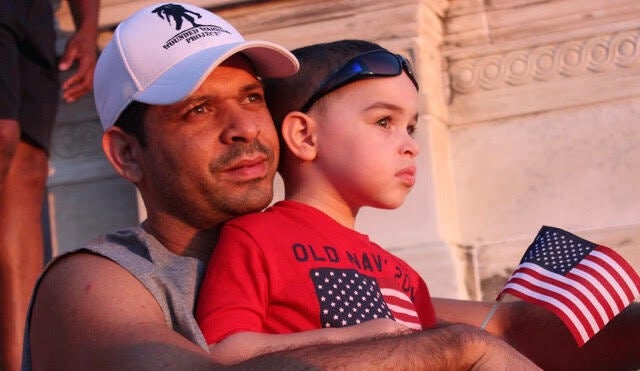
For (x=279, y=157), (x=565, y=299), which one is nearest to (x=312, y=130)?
(x=279, y=157)

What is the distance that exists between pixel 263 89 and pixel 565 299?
82 cm

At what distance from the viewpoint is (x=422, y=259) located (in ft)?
15.0

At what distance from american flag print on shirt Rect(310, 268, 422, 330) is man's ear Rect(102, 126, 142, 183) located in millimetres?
473

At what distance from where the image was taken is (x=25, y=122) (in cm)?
448

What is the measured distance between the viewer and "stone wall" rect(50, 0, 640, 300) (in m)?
4.66

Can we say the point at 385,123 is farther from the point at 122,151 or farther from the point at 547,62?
the point at 547,62

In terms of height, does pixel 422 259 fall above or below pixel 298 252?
below

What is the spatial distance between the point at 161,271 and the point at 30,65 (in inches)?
80.1

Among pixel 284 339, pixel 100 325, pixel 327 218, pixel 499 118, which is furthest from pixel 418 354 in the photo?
pixel 499 118

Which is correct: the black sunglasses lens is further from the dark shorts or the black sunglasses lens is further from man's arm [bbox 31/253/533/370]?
the dark shorts

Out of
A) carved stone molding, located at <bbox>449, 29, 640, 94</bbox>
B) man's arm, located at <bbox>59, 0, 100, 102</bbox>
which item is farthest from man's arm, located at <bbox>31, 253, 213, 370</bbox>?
carved stone molding, located at <bbox>449, 29, 640, 94</bbox>

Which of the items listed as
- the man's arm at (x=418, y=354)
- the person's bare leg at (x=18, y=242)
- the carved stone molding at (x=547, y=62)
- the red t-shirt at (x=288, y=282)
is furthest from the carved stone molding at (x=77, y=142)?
the man's arm at (x=418, y=354)

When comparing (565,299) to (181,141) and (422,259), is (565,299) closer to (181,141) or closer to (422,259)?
(181,141)

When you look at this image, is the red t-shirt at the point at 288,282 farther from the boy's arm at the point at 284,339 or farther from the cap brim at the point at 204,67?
the cap brim at the point at 204,67
